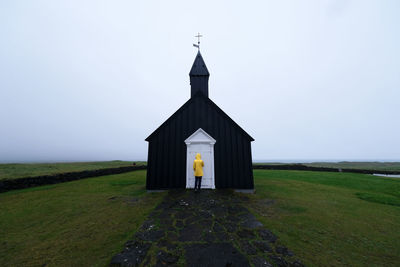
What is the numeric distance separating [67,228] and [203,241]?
15.1 ft

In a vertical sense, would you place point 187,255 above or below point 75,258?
above

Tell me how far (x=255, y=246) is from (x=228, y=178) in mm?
5217

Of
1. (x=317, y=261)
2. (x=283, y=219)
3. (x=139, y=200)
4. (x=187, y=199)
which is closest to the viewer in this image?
(x=317, y=261)

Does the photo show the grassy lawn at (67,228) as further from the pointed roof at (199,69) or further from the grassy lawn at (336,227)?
the pointed roof at (199,69)

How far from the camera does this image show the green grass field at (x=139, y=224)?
3131 mm

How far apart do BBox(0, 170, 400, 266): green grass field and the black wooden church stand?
1.65m

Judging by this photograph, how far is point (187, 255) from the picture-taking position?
289cm

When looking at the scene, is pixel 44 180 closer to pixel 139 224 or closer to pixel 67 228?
pixel 67 228

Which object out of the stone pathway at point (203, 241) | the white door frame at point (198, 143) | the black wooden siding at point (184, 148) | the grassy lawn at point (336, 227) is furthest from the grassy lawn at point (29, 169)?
the grassy lawn at point (336, 227)

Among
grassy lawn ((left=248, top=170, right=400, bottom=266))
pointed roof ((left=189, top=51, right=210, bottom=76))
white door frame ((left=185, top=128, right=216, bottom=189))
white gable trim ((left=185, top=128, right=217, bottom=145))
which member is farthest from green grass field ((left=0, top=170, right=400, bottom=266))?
pointed roof ((left=189, top=51, right=210, bottom=76))

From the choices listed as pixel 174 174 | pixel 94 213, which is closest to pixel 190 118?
pixel 174 174

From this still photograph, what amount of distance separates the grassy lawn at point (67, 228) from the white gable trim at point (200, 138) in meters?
3.81

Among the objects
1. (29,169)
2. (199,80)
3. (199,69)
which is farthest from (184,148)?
(29,169)

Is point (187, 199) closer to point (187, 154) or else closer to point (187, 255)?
point (187, 154)
